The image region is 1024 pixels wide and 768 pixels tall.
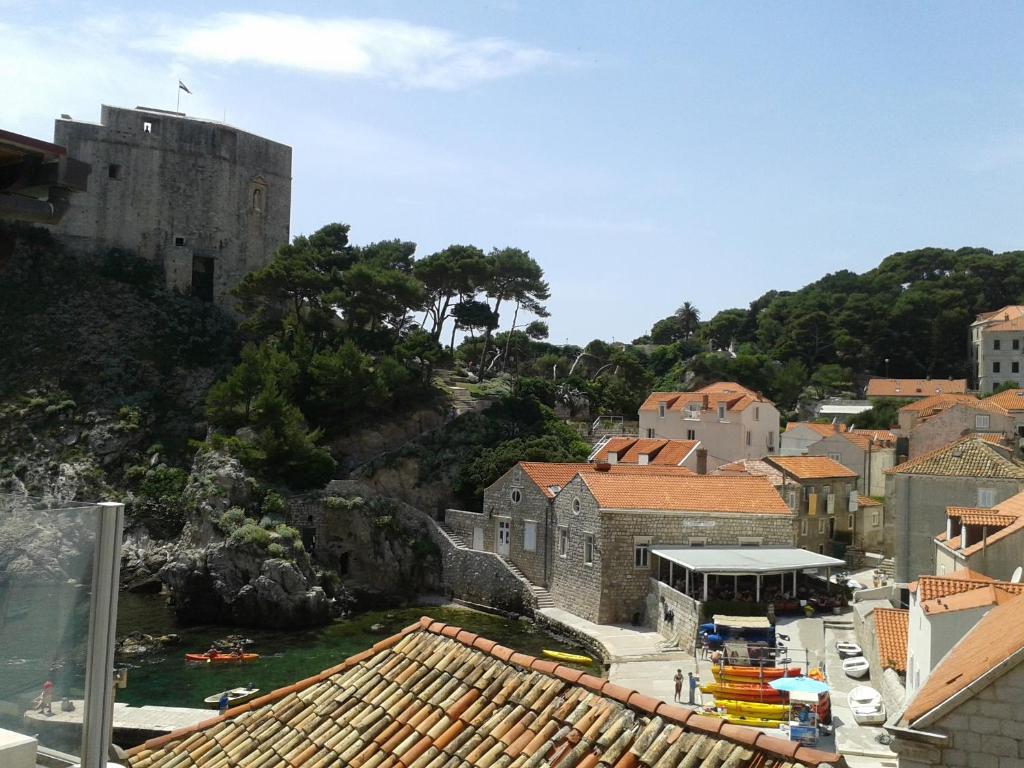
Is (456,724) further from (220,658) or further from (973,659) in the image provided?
(220,658)

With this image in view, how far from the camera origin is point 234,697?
23484 millimetres

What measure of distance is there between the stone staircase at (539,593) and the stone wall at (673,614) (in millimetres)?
4110

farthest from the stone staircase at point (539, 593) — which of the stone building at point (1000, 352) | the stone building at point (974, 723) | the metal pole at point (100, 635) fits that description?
the stone building at point (1000, 352)

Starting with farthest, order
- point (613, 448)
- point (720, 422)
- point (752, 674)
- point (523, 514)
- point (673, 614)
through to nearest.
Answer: point (720, 422) < point (613, 448) < point (523, 514) < point (673, 614) < point (752, 674)

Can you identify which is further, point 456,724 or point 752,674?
point 752,674

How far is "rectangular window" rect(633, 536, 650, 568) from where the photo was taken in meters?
31.1

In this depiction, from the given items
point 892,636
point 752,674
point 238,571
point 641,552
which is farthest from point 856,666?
point 238,571

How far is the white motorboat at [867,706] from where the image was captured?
18953 millimetres

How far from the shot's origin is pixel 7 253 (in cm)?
670

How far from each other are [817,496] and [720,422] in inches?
419

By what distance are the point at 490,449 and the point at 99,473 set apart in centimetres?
1720

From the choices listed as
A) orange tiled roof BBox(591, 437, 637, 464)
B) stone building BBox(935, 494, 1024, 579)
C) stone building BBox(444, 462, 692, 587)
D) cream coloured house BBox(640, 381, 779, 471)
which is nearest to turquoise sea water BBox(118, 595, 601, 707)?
stone building BBox(444, 462, 692, 587)

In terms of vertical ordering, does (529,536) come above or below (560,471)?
below

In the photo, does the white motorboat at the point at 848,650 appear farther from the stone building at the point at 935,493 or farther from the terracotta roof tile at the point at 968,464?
the terracotta roof tile at the point at 968,464
